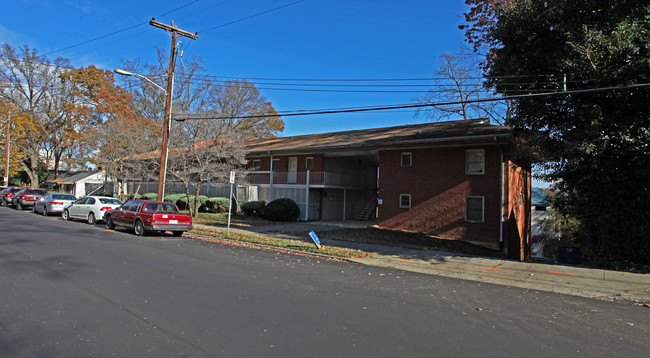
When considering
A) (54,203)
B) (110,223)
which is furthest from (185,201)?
(110,223)

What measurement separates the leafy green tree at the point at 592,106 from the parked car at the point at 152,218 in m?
13.1

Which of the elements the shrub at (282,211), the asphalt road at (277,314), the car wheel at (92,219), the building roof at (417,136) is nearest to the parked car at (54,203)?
the car wheel at (92,219)

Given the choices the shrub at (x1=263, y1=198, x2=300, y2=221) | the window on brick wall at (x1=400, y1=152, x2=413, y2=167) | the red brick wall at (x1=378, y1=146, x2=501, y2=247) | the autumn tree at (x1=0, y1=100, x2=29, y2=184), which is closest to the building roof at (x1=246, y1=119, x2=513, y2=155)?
the window on brick wall at (x1=400, y1=152, x2=413, y2=167)

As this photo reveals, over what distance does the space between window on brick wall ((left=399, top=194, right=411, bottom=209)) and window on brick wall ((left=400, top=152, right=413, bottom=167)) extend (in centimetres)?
173

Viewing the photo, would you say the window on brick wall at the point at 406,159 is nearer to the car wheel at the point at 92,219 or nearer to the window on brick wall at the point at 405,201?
the window on brick wall at the point at 405,201

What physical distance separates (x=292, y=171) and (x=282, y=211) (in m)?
5.10

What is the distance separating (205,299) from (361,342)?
2826mm

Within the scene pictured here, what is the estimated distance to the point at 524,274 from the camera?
400 inches

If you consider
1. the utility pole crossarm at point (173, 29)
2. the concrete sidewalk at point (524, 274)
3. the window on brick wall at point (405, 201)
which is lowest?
the concrete sidewalk at point (524, 274)

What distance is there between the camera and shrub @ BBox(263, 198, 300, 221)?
A: 961 inches

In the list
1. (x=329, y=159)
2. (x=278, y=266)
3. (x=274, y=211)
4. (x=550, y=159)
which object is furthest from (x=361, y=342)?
(x=329, y=159)

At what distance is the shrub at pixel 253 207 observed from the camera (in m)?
26.4

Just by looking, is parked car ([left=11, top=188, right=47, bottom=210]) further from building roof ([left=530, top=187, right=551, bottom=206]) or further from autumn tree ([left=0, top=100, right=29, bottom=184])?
building roof ([left=530, top=187, right=551, bottom=206])

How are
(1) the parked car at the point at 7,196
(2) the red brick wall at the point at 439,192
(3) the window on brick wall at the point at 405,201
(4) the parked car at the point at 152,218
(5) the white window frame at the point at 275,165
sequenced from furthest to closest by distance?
(1) the parked car at the point at 7,196
(5) the white window frame at the point at 275,165
(3) the window on brick wall at the point at 405,201
(2) the red brick wall at the point at 439,192
(4) the parked car at the point at 152,218
